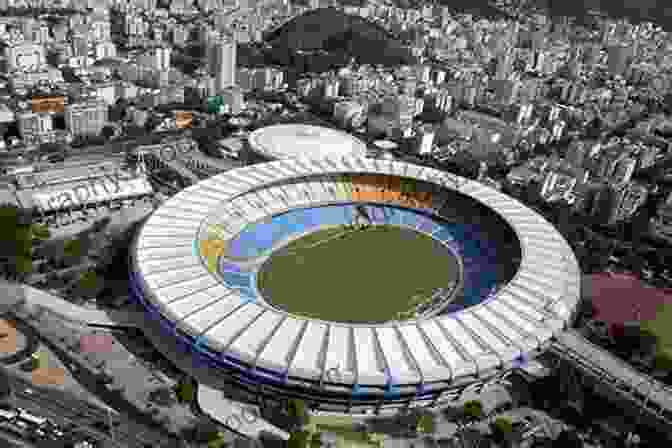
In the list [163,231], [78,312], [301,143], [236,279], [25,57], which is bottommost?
[78,312]

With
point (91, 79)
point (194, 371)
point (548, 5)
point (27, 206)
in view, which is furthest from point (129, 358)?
point (548, 5)

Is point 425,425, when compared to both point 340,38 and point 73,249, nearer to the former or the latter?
point 73,249

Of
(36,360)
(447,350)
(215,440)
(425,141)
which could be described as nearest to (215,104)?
(425,141)

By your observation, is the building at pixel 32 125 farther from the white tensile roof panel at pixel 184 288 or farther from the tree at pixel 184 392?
the tree at pixel 184 392

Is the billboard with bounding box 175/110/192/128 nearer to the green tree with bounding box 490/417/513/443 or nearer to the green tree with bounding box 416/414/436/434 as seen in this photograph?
the green tree with bounding box 416/414/436/434

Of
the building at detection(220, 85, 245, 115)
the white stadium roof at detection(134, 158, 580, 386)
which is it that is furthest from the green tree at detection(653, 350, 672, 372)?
the building at detection(220, 85, 245, 115)

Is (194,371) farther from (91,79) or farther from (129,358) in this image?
(91,79)
